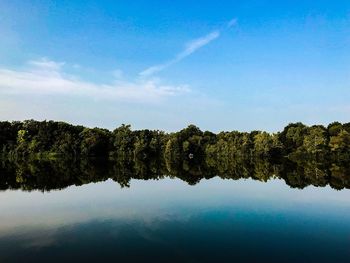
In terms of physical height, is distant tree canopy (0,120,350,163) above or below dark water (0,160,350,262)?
above

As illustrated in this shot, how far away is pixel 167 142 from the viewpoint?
108 meters

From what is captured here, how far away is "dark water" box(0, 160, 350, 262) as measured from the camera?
15.0 metres

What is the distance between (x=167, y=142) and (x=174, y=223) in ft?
287

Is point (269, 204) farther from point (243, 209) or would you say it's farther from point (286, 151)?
point (286, 151)

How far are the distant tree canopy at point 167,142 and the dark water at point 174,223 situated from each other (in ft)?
170

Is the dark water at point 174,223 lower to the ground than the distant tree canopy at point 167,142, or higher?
lower

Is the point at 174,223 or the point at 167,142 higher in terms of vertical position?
the point at 167,142

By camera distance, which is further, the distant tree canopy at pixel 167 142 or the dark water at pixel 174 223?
the distant tree canopy at pixel 167 142

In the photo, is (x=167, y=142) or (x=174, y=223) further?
(x=167, y=142)

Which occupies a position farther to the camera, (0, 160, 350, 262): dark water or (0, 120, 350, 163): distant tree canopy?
(0, 120, 350, 163): distant tree canopy

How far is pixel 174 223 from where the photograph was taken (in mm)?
20578

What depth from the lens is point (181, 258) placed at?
47.0ft

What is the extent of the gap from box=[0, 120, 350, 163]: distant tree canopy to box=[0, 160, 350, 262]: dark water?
5176cm

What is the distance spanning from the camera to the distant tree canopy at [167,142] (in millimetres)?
88250
